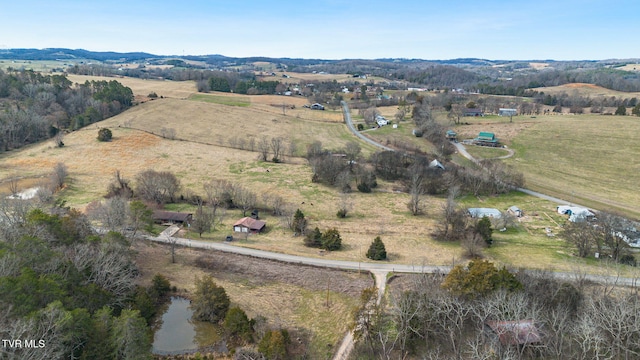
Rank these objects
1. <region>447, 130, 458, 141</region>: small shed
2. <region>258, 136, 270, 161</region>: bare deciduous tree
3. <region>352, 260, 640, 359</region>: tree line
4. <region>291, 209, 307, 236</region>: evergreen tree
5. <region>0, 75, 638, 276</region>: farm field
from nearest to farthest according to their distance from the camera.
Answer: <region>352, 260, 640, 359</region>: tree line < <region>0, 75, 638, 276</region>: farm field < <region>291, 209, 307, 236</region>: evergreen tree < <region>258, 136, 270, 161</region>: bare deciduous tree < <region>447, 130, 458, 141</region>: small shed

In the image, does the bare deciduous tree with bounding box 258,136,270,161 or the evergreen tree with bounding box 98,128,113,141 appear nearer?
the bare deciduous tree with bounding box 258,136,270,161

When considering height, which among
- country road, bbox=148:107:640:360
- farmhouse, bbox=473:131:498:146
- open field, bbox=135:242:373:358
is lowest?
open field, bbox=135:242:373:358

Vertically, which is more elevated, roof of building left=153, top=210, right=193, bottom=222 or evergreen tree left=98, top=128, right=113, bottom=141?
evergreen tree left=98, top=128, right=113, bottom=141

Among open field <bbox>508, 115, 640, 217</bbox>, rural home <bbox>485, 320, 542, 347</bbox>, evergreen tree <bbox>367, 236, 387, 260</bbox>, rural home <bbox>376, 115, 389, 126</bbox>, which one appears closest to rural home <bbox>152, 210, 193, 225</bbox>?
evergreen tree <bbox>367, 236, 387, 260</bbox>

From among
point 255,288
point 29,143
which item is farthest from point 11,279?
point 29,143

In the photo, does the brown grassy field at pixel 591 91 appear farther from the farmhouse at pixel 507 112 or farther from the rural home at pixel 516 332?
the rural home at pixel 516 332

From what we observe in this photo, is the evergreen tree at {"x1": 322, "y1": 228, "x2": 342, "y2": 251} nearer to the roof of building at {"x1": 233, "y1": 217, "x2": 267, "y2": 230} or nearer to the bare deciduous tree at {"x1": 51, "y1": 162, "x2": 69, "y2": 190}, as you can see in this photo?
the roof of building at {"x1": 233, "y1": 217, "x2": 267, "y2": 230}

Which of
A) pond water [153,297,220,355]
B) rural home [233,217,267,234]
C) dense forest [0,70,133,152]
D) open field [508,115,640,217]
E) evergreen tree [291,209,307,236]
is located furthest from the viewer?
dense forest [0,70,133,152]
